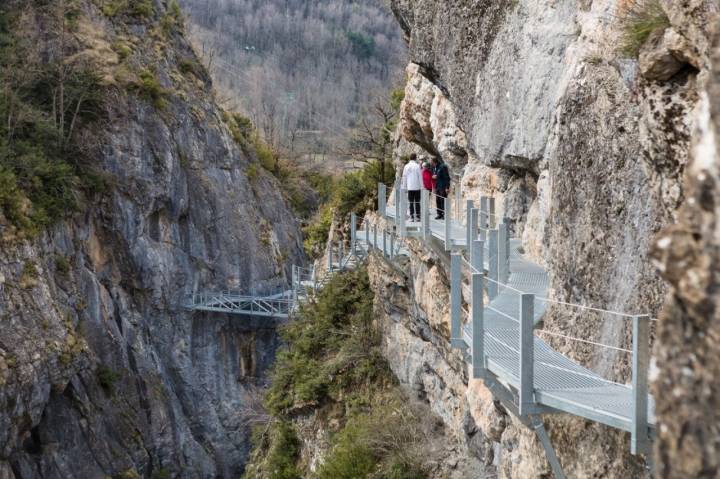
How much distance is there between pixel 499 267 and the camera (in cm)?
756

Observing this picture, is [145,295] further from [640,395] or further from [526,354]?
[640,395]

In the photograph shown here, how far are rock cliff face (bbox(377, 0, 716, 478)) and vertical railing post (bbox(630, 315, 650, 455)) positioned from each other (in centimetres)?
58

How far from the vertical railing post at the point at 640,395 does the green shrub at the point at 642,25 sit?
1.66m

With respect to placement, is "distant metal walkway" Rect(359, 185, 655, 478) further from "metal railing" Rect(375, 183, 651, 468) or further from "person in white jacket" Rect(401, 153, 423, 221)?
"person in white jacket" Rect(401, 153, 423, 221)

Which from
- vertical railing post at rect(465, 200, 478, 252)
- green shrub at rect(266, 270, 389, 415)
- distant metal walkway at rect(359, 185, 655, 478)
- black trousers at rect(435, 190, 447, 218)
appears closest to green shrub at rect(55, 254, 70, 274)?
green shrub at rect(266, 270, 389, 415)

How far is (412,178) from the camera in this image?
44.0 feet

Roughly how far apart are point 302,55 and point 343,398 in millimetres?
81270

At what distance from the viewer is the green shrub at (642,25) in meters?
4.73

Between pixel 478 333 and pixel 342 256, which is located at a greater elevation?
pixel 478 333

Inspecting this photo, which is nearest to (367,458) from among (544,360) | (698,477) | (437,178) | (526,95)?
(437,178)

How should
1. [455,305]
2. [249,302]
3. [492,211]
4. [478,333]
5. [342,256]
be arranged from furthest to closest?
[249,302] < [342,256] < [492,211] < [455,305] < [478,333]

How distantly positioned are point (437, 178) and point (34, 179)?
14085 millimetres

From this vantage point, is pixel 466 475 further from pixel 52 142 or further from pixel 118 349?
pixel 52 142

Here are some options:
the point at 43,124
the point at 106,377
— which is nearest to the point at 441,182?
the point at 106,377
